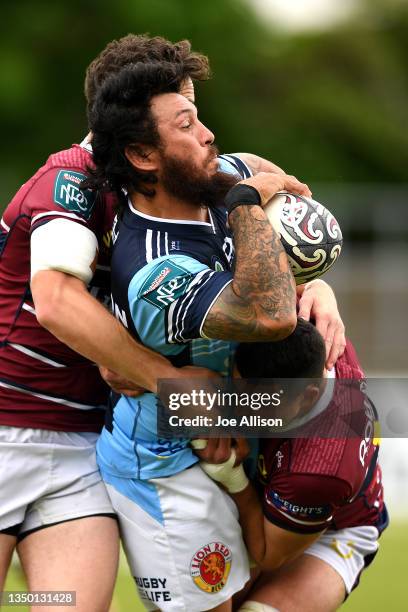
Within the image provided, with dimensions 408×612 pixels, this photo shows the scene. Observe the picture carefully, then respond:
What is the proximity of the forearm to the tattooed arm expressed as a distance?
0.37m

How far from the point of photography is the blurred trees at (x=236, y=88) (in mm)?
24266

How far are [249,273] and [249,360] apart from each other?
431 millimetres

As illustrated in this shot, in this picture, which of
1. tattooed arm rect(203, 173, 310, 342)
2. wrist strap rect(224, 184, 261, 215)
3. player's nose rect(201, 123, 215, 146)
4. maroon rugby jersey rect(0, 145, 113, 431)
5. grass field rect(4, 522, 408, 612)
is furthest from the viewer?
grass field rect(4, 522, 408, 612)

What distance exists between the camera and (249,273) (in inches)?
163

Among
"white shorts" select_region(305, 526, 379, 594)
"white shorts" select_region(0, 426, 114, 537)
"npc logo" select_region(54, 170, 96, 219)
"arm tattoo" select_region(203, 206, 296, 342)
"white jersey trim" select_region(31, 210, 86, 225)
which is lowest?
"white shorts" select_region(305, 526, 379, 594)

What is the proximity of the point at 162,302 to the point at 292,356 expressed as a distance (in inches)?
21.2

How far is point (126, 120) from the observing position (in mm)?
4480

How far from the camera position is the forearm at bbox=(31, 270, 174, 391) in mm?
4352

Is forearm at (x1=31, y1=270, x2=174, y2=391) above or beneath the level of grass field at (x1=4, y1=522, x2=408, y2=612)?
above

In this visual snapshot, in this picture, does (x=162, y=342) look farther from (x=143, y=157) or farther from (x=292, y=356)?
(x=143, y=157)

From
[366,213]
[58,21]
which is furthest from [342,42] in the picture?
[366,213]

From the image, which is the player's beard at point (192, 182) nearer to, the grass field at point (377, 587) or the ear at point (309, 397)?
the ear at point (309, 397)

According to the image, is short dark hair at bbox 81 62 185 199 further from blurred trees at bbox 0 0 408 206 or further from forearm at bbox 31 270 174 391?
blurred trees at bbox 0 0 408 206

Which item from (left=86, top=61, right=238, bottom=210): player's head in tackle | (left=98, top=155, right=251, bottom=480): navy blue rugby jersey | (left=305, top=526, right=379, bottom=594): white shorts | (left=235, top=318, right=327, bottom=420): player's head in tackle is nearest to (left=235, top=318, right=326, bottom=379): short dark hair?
(left=235, top=318, right=327, bottom=420): player's head in tackle
